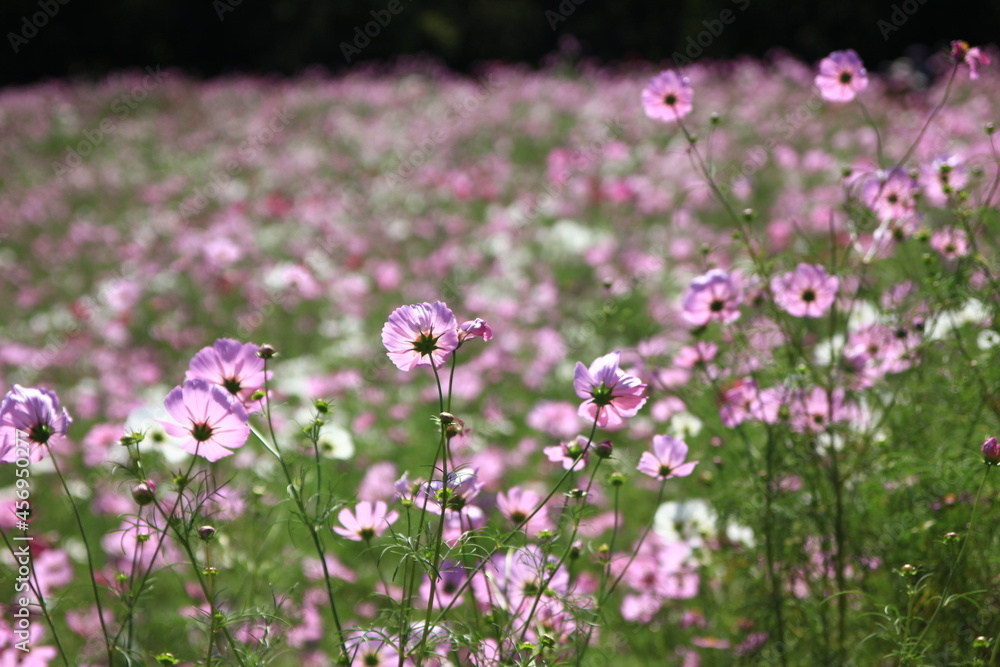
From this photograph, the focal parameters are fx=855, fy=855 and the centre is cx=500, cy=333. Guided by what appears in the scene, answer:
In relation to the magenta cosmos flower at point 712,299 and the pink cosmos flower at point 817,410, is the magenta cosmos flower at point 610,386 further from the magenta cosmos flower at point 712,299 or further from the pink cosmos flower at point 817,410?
the pink cosmos flower at point 817,410

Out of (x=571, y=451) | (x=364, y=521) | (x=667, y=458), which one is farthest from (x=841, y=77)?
(x=364, y=521)

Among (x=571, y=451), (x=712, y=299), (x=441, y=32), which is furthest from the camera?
(x=441, y=32)

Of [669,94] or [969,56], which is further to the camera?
[669,94]

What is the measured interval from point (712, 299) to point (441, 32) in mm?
11603

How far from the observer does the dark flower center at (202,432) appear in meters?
0.94

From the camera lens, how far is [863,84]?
1.38m

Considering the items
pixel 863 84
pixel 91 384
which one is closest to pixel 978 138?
pixel 863 84

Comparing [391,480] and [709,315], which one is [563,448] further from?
[391,480]

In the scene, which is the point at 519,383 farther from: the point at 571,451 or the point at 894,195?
the point at 571,451

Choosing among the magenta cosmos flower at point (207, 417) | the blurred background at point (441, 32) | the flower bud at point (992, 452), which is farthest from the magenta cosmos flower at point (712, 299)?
the blurred background at point (441, 32)

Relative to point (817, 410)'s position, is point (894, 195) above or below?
above

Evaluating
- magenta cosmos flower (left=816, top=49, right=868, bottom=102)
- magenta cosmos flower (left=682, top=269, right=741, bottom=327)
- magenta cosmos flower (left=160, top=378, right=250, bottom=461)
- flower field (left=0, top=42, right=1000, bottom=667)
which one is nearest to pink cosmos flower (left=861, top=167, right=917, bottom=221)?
flower field (left=0, top=42, right=1000, bottom=667)

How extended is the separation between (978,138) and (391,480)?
11.0 ft

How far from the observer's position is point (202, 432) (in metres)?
0.95
